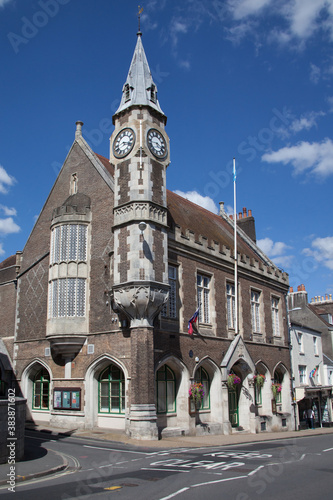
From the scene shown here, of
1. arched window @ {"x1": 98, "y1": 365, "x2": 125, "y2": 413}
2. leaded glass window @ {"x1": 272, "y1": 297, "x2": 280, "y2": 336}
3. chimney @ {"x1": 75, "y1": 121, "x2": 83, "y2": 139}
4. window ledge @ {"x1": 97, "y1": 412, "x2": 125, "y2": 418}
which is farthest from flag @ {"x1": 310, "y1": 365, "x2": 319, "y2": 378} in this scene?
chimney @ {"x1": 75, "y1": 121, "x2": 83, "y2": 139}

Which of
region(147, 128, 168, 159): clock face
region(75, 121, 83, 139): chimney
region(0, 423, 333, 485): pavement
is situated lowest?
region(0, 423, 333, 485): pavement

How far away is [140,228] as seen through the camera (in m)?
19.9

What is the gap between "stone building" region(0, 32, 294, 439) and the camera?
2036cm

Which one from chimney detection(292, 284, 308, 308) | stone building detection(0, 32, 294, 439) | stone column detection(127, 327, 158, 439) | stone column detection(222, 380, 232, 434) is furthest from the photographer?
chimney detection(292, 284, 308, 308)

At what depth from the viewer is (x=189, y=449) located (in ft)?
55.2

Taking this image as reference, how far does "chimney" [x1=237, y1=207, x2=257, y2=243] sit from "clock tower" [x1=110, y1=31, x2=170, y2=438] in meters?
16.4

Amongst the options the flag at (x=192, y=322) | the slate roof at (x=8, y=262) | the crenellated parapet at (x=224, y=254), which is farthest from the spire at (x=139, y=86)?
the slate roof at (x=8, y=262)

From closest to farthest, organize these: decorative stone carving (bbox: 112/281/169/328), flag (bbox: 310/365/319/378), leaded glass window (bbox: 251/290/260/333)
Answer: decorative stone carving (bbox: 112/281/169/328) < leaded glass window (bbox: 251/290/260/333) < flag (bbox: 310/365/319/378)

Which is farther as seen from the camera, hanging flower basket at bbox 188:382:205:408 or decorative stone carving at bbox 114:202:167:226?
hanging flower basket at bbox 188:382:205:408

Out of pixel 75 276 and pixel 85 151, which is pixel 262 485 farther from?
pixel 85 151

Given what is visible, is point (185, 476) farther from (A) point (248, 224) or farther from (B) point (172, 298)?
(A) point (248, 224)

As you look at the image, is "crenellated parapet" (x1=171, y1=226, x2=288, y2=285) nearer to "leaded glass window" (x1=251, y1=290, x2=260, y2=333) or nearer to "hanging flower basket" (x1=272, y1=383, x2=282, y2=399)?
"leaded glass window" (x1=251, y1=290, x2=260, y2=333)

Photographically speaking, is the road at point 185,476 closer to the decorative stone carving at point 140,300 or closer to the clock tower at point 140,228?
the clock tower at point 140,228

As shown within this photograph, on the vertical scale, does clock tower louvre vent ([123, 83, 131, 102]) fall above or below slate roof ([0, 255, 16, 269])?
above
